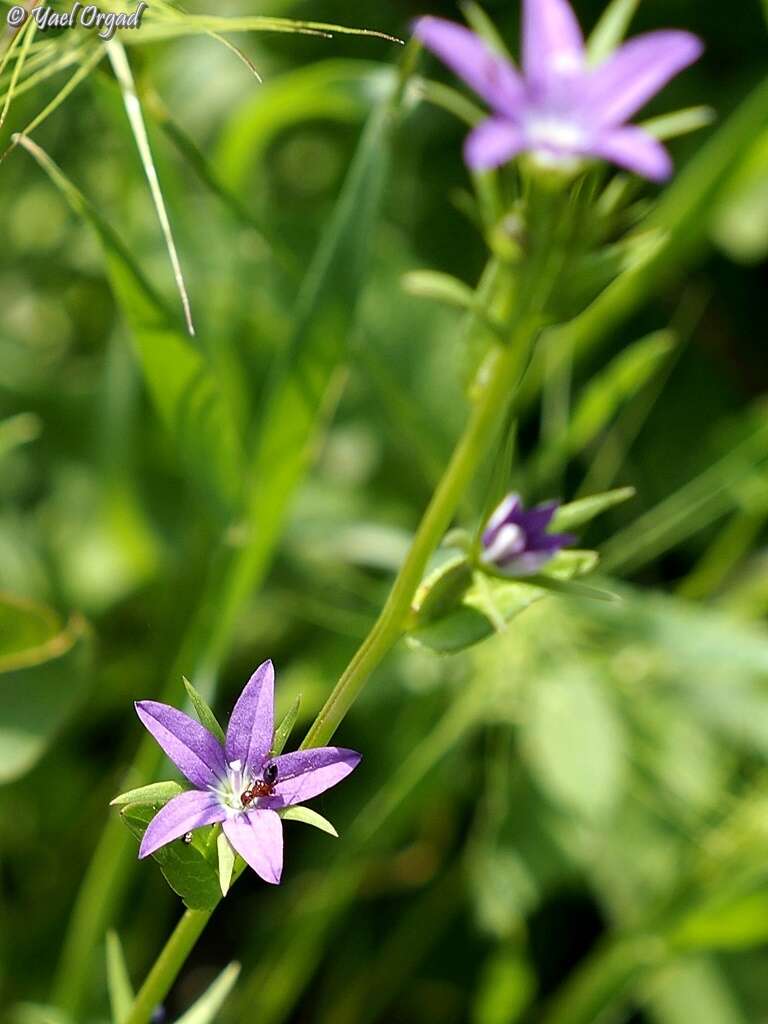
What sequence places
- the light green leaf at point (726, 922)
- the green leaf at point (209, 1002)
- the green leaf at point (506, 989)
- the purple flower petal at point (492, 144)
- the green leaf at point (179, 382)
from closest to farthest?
the purple flower petal at point (492, 144) → the green leaf at point (209, 1002) → the green leaf at point (179, 382) → the light green leaf at point (726, 922) → the green leaf at point (506, 989)

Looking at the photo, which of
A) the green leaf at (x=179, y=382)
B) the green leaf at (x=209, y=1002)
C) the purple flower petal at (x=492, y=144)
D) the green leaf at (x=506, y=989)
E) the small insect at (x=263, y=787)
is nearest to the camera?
the purple flower petal at (x=492, y=144)

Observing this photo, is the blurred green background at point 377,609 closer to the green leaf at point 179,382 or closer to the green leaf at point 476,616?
the green leaf at point 179,382

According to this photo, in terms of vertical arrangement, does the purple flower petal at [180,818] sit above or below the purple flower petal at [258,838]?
above

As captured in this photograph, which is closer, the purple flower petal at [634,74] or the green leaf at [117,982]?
the purple flower petal at [634,74]

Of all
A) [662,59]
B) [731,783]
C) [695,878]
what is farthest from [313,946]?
[662,59]

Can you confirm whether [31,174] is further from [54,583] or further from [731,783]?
[731,783]

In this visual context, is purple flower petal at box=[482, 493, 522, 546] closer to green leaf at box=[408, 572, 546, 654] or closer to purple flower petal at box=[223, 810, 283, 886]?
green leaf at box=[408, 572, 546, 654]

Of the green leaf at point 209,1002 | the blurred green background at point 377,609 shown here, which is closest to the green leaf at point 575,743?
the blurred green background at point 377,609
